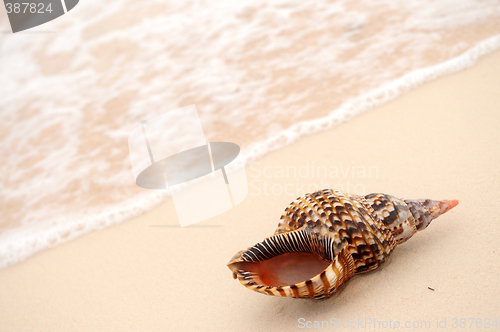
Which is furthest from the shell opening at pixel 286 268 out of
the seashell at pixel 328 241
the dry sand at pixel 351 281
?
the dry sand at pixel 351 281

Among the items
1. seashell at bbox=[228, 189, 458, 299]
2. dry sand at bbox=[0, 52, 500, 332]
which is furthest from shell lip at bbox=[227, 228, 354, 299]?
dry sand at bbox=[0, 52, 500, 332]

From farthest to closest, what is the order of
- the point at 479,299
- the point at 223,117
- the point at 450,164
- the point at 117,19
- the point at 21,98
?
the point at 117,19 < the point at 21,98 < the point at 223,117 < the point at 450,164 < the point at 479,299

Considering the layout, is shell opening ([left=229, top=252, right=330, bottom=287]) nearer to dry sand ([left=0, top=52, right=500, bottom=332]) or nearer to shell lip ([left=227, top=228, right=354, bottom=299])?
shell lip ([left=227, top=228, right=354, bottom=299])

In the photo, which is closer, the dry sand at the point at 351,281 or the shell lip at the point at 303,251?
the shell lip at the point at 303,251

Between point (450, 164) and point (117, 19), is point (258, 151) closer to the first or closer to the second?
point (450, 164)

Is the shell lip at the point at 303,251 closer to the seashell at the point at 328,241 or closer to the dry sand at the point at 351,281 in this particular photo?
the seashell at the point at 328,241

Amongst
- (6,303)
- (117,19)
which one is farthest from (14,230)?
(117,19)
